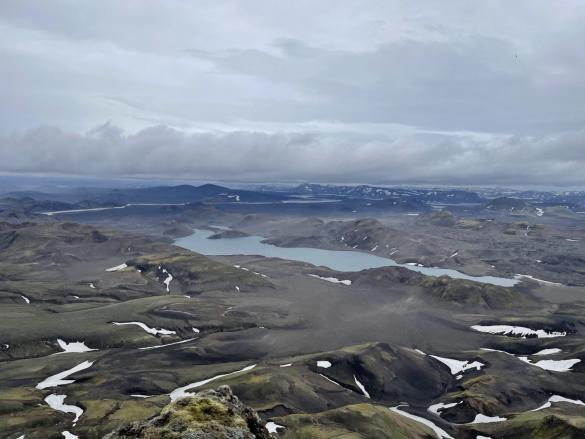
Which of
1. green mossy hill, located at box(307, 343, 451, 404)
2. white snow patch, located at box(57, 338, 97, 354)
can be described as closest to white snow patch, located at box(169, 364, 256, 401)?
green mossy hill, located at box(307, 343, 451, 404)

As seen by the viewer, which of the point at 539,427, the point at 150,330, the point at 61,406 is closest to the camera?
the point at 539,427

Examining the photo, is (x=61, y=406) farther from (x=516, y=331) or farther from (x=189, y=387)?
(x=516, y=331)

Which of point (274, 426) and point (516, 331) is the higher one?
point (274, 426)

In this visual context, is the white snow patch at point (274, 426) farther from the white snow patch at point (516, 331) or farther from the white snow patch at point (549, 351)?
the white snow patch at point (516, 331)

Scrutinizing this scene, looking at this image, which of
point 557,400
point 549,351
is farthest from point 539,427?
point 549,351

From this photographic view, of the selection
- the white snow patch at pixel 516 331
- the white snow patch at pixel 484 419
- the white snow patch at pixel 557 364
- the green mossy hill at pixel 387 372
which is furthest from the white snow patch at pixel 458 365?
the white snow patch at pixel 516 331

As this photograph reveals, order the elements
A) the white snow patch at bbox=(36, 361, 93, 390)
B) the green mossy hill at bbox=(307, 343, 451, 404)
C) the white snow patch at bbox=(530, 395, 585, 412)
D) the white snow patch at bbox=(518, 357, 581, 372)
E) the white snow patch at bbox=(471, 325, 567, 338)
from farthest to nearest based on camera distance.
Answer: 1. the white snow patch at bbox=(471, 325, 567, 338)
2. the white snow patch at bbox=(518, 357, 581, 372)
3. the green mossy hill at bbox=(307, 343, 451, 404)
4. the white snow patch at bbox=(530, 395, 585, 412)
5. the white snow patch at bbox=(36, 361, 93, 390)

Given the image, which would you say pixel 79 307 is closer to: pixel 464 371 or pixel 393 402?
pixel 393 402

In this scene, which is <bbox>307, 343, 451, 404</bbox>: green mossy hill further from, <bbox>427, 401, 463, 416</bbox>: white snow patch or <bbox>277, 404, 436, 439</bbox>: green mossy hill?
<bbox>277, 404, 436, 439</bbox>: green mossy hill

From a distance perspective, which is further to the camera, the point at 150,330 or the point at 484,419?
the point at 150,330
